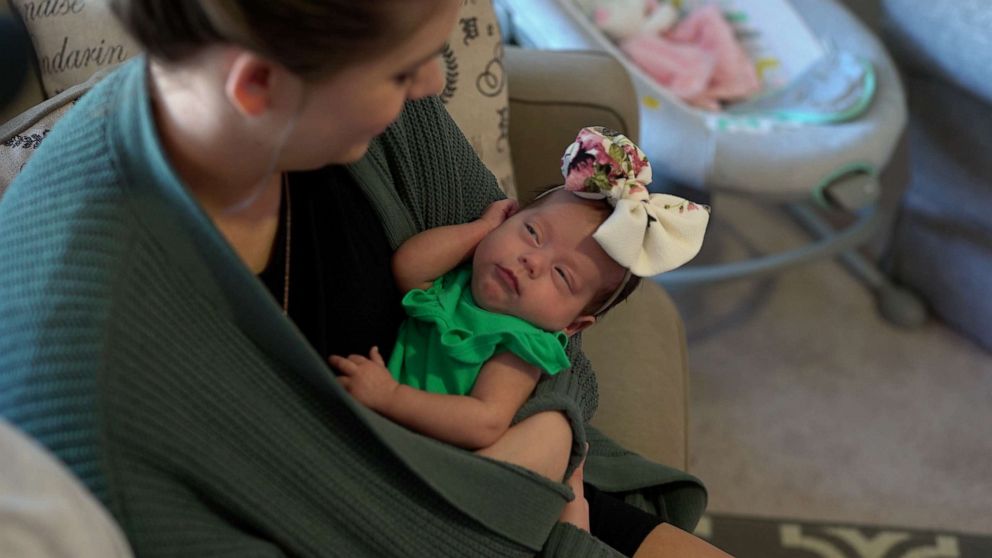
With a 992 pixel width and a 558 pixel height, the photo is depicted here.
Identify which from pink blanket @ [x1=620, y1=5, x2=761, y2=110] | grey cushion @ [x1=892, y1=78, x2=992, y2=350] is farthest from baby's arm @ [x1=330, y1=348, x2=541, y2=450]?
grey cushion @ [x1=892, y1=78, x2=992, y2=350]

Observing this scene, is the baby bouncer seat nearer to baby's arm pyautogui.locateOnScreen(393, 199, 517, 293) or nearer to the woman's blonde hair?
baby's arm pyautogui.locateOnScreen(393, 199, 517, 293)

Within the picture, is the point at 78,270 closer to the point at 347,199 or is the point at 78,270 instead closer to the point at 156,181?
the point at 156,181

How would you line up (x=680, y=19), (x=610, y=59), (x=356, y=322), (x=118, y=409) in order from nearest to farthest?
1. (x=118, y=409)
2. (x=356, y=322)
3. (x=610, y=59)
4. (x=680, y=19)

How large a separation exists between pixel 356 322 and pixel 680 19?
5.09 ft

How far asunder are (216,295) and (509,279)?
330 mm

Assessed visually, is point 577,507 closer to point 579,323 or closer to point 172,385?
point 579,323

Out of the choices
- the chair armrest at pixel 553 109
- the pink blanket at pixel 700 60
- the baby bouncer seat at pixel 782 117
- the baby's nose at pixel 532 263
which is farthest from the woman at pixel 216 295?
the pink blanket at pixel 700 60

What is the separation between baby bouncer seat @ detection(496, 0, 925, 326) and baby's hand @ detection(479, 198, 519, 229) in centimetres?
80

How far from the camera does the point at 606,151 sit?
99cm

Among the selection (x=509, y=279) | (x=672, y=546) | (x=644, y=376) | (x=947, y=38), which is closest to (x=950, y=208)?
(x=947, y=38)

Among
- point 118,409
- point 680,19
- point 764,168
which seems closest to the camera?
point 118,409

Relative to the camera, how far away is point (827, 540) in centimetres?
170

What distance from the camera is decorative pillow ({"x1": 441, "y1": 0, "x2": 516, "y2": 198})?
1327mm

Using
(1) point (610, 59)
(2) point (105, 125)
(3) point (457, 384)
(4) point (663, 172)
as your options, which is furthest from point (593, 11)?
(2) point (105, 125)
